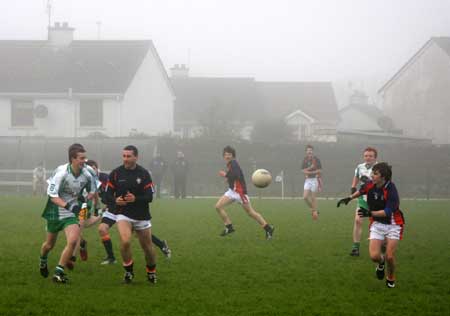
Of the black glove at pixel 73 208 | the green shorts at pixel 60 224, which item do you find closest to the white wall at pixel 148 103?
the green shorts at pixel 60 224

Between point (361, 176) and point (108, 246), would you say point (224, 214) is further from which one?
point (108, 246)

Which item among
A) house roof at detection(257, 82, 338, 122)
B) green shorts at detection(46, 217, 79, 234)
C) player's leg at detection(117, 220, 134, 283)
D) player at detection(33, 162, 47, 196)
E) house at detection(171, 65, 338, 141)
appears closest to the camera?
player's leg at detection(117, 220, 134, 283)

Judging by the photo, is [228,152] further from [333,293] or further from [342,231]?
[333,293]

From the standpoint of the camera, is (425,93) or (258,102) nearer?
(425,93)

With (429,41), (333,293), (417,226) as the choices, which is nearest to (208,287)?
(333,293)

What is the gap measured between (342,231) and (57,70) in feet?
118

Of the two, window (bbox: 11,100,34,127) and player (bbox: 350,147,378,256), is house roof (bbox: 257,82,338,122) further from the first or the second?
player (bbox: 350,147,378,256)

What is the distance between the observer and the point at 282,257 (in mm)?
13422

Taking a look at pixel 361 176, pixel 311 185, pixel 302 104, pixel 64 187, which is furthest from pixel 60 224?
pixel 302 104

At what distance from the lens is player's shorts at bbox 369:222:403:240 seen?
10656 mm

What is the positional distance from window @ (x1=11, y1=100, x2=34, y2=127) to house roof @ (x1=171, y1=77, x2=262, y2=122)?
15.4 metres

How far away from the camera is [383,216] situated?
10547 millimetres

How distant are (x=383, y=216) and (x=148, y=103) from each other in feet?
141

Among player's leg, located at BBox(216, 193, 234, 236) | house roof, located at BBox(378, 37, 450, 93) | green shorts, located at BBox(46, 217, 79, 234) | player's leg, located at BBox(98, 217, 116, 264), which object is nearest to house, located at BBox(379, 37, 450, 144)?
house roof, located at BBox(378, 37, 450, 93)
